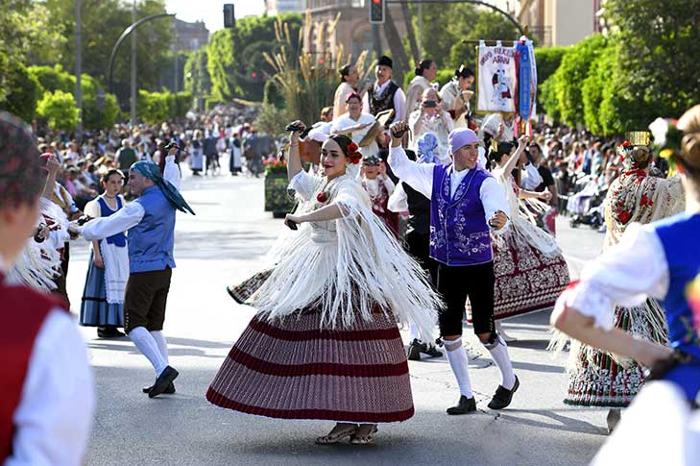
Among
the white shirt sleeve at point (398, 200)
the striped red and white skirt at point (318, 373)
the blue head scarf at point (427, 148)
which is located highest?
the blue head scarf at point (427, 148)

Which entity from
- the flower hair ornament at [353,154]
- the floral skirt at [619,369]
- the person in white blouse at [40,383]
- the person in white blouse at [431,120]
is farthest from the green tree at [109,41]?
the person in white blouse at [40,383]

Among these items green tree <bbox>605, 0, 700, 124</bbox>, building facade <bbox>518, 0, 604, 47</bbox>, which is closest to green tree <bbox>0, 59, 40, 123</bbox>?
green tree <bbox>605, 0, 700, 124</bbox>

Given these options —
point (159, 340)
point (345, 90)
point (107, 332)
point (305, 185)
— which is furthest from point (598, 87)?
point (305, 185)

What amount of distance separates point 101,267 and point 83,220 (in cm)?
247

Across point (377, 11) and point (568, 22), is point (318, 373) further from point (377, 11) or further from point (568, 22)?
point (568, 22)

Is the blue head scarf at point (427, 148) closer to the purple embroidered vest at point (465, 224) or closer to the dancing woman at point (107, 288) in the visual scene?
the purple embroidered vest at point (465, 224)

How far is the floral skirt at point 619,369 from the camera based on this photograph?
883cm

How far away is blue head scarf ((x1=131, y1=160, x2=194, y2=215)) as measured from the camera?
1034 centimetres

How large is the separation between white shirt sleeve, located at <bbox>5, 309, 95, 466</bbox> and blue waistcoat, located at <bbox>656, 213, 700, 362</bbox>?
167cm

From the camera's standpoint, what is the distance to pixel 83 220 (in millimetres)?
11570

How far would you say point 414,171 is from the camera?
10.2m

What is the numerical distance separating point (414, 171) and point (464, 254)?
29.8 inches

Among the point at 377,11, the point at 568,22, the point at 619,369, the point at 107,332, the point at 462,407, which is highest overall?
the point at 568,22

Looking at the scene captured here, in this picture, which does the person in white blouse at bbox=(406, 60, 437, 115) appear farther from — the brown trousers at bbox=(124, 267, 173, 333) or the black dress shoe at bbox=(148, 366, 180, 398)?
the black dress shoe at bbox=(148, 366, 180, 398)
